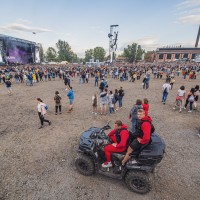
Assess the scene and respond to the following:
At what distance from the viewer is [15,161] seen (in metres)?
4.71

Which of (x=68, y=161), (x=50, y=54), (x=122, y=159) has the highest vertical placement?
(x=50, y=54)

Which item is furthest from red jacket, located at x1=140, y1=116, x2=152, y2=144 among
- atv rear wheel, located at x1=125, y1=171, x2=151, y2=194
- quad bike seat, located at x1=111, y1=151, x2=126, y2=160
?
atv rear wheel, located at x1=125, y1=171, x2=151, y2=194

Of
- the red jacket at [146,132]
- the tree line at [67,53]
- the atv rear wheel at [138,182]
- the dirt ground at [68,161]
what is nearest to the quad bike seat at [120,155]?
the atv rear wheel at [138,182]

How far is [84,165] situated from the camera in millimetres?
4059

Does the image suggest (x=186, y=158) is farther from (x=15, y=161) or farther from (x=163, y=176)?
(x=15, y=161)

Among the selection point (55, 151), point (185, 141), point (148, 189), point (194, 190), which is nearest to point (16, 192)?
point (55, 151)

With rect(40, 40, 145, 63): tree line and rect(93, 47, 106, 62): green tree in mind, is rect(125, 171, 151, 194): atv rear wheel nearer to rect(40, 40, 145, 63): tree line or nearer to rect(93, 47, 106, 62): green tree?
rect(40, 40, 145, 63): tree line

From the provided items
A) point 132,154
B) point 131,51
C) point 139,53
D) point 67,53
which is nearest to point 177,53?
point 139,53

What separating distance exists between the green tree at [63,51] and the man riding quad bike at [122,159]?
8251 centimetres

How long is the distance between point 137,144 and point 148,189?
1358 mm

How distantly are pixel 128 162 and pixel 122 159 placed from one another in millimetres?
171

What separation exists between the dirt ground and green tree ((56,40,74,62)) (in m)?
77.5

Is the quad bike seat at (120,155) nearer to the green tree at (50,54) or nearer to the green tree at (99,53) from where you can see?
the green tree at (50,54)

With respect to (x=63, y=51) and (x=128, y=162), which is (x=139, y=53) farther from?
(x=128, y=162)
